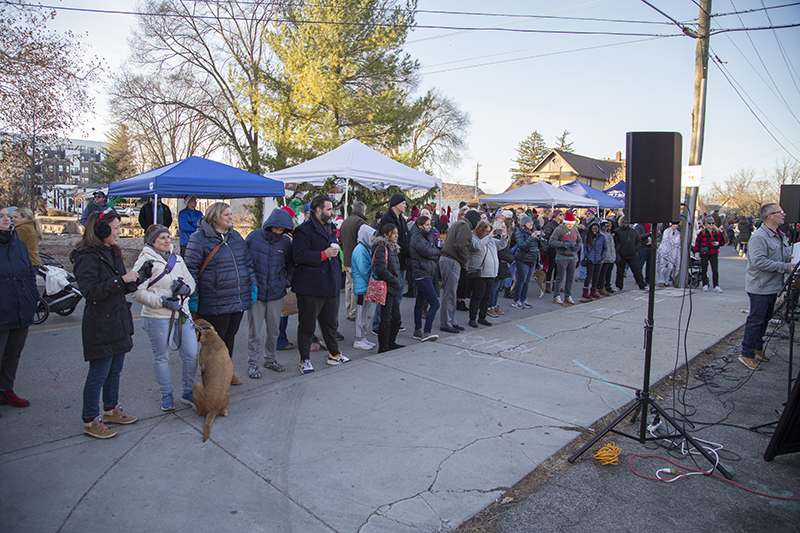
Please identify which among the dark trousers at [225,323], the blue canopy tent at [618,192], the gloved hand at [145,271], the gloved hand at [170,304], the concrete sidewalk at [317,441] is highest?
the blue canopy tent at [618,192]

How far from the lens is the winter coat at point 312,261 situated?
515 cm

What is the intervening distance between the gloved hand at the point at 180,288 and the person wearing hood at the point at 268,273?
3.68 ft

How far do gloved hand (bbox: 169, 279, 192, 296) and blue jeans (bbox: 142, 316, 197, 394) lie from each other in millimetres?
278

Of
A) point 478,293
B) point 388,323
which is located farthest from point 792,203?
point 388,323

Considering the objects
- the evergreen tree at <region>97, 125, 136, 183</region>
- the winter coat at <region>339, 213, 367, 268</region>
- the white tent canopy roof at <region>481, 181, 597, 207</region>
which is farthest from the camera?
the evergreen tree at <region>97, 125, 136, 183</region>

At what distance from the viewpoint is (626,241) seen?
11594mm

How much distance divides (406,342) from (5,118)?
44.5 ft

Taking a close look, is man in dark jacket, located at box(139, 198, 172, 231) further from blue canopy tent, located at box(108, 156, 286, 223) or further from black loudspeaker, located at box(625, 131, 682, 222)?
black loudspeaker, located at box(625, 131, 682, 222)

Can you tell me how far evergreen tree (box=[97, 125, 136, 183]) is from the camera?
46.7 meters

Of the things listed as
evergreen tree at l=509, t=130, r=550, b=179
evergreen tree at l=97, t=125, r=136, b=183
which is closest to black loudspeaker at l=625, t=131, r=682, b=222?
evergreen tree at l=97, t=125, r=136, b=183

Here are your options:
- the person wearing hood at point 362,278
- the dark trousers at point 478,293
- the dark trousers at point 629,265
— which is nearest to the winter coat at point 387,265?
the person wearing hood at point 362,278

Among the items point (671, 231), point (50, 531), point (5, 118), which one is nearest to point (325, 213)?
point (50, 531)

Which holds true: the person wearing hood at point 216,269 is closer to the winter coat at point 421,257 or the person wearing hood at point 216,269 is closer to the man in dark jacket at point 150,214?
the winter coat at point 421,257

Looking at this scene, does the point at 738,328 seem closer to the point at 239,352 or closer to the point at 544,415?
the point at 544,415
